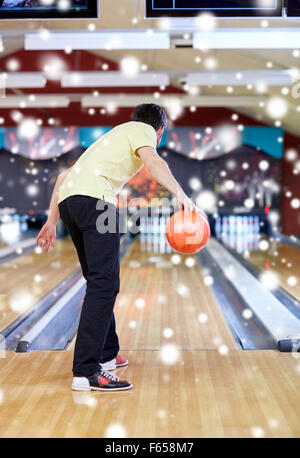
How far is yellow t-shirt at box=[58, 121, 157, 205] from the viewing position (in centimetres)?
228

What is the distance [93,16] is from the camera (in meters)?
3.01

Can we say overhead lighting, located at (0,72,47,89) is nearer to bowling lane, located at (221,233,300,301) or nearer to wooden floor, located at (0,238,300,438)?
bowling lane, located at (221,233,300,301)

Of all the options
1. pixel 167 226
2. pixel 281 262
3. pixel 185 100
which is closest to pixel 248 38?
pixel 167 226

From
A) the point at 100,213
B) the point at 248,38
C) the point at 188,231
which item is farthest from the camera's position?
the point at 248,38

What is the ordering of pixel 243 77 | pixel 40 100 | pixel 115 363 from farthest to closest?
pixel 40 100, pixel 243 77, pixel 115 363

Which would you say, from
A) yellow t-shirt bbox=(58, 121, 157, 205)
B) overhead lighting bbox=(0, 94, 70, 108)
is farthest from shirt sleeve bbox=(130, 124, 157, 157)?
overhead lighting bbox=(0, 94, 70, 108)

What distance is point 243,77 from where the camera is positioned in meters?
6.30

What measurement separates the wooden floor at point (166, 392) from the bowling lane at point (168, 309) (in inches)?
0.5

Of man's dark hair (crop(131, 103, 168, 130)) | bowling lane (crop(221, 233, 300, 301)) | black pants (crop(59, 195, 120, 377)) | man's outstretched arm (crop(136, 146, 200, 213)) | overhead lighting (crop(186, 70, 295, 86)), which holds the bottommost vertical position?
bowling lane (crop(221, 233, 300, 301))

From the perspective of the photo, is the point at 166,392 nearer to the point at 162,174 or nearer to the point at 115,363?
the point at 115,363

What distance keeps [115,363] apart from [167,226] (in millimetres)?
647

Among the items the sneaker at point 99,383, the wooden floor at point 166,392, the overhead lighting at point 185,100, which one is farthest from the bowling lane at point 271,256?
the sneaker at point 99,383

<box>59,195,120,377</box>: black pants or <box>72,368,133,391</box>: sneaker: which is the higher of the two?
<box>59,195,120,377</box>: black pants
